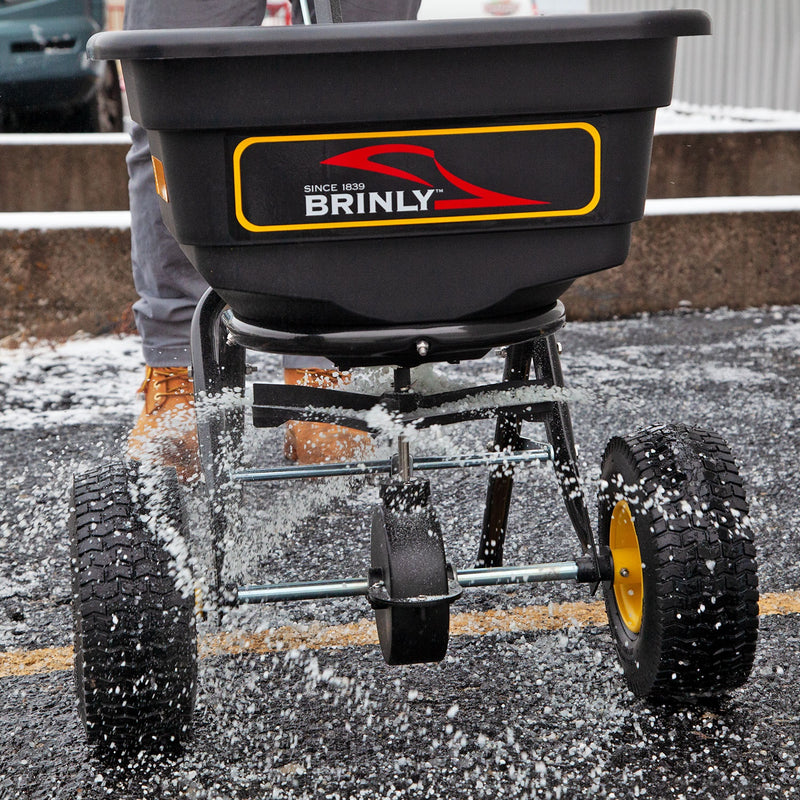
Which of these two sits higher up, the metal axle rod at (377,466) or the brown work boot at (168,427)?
the metal axle rod at (377,466)

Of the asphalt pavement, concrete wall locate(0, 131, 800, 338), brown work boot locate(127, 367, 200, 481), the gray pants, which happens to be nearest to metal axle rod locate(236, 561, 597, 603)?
the asphalt pavement

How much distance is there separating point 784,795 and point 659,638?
26cm

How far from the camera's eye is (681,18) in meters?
1.29

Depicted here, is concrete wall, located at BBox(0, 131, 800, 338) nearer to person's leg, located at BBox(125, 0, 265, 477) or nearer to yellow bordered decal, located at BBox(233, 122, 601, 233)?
person's leg, located at BBox(125, 0, 265, 477)

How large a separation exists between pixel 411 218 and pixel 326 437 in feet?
4.18

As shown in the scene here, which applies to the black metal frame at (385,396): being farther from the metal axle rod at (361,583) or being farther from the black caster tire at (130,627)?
the black caster tire at (130,627)

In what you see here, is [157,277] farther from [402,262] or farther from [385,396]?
[402,262]

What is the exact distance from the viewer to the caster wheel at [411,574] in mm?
1442

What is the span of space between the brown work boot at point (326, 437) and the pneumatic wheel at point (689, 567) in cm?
93

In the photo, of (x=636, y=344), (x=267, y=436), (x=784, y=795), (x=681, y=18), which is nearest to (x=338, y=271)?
(x=681, y=18)

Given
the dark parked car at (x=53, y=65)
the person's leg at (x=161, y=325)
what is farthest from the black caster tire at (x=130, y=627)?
the dark parked car at (x=53, y=65)

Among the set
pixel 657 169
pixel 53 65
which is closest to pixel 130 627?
pixel 657 169

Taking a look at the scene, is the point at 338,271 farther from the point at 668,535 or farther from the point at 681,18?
the point at 668,535

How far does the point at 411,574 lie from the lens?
145cm
